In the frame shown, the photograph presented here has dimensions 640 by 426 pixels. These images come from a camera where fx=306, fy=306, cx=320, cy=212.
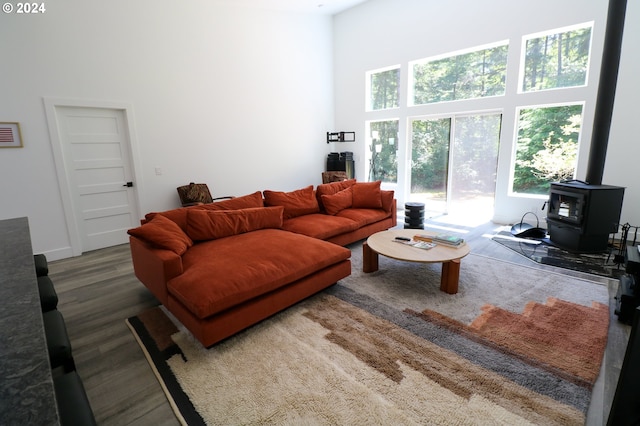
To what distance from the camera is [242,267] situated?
2428mm

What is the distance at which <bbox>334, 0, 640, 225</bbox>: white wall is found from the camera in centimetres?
403

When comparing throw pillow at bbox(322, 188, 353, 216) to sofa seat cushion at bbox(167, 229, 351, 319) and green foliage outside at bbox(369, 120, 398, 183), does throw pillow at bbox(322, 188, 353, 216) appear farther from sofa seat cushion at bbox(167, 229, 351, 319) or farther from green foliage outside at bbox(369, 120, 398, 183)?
green foliage outside at bbox(369, 120, 398, 183)

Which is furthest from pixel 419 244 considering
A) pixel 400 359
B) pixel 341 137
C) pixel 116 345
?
pixel 341 137

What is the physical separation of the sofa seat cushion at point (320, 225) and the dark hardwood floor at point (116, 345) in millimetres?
1652

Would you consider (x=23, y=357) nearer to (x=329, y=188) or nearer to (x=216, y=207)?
(x=216, y=207)

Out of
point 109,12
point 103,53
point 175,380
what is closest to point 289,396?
point 175,380

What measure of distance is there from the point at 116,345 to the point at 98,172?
10.2 ft

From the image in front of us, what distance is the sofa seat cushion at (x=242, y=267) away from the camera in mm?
2123

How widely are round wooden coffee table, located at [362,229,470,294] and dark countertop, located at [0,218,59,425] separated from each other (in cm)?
252

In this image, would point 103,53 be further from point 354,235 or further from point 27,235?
point 354,235

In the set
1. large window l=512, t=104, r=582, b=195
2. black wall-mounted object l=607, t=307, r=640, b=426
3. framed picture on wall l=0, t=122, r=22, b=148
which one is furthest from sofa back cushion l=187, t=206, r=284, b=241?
large window l=512, t=104, r=582, b=195

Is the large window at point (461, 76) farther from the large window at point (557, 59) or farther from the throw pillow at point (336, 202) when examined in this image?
the throw pillow at point (336, 202)

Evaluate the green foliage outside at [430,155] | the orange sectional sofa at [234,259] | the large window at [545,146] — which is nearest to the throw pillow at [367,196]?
the orange sectional sofa at [234,259]

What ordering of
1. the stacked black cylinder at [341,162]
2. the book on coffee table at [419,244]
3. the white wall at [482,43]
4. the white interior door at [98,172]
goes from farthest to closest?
the stacked black cylinder at [341,162] < the white interior door at [98,172] < the white wall at [482,43] < the book on coffee table at [419,244]
